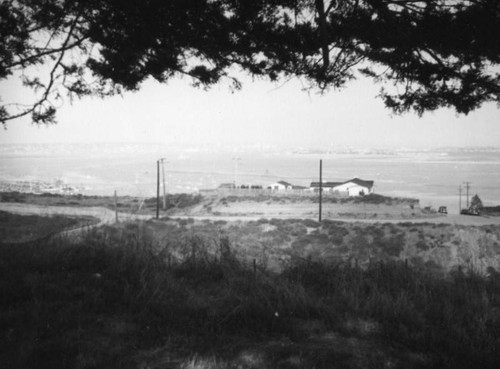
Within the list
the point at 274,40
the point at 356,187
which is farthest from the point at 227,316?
the point at 356,187

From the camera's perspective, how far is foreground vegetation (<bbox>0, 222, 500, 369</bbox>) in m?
2.49

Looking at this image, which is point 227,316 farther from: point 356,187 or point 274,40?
point 356,187

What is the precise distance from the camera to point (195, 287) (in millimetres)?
4062

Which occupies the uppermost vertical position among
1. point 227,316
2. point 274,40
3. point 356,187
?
point 274,40

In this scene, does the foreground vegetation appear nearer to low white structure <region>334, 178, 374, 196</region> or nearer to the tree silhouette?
the tree silhouette

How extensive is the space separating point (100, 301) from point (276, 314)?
1.56 metres

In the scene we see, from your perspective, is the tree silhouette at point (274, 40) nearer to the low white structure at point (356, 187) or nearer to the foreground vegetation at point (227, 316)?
the foreground vegetation at point (227, 316)

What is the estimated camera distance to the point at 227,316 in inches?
119

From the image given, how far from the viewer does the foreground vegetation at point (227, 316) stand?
2486 mm

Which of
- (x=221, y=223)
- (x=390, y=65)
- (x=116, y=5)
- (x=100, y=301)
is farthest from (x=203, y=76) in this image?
(x=221, y=223)

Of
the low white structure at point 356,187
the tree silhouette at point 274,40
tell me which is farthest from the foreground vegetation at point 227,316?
the low white structure at point 356,187

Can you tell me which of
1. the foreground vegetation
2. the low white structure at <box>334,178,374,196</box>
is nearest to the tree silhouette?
the foreground vegetation

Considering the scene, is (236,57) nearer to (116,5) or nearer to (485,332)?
(116,5)

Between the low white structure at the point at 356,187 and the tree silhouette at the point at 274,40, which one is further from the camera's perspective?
the low white structure at the point at 356,187
